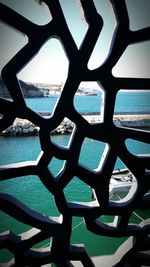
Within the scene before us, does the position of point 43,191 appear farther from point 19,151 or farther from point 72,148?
point 72,148

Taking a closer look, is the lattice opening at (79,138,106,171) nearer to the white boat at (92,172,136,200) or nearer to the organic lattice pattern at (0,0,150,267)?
the white boat at (92,172,136,200)

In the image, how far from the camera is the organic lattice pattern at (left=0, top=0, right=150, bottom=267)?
2.16m

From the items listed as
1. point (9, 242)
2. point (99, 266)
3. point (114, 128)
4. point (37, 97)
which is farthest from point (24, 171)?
point (37, 97)

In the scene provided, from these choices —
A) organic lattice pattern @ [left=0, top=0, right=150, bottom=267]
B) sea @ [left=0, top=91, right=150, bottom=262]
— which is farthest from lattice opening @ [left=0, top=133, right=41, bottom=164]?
organic lattice pattern @ [left=0, top=0, right=150, bottom=267]

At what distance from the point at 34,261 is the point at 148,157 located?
1.70m

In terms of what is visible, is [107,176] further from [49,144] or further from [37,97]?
[37,97]

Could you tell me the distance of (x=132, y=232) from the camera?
9.30 feet

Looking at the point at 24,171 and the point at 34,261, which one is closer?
the point at 24,171

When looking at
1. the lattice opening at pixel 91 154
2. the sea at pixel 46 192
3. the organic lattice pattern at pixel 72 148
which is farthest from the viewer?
the lattice opening at pixel 91 154

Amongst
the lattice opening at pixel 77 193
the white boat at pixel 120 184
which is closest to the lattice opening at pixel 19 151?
the lattice opening at pixel 77 193

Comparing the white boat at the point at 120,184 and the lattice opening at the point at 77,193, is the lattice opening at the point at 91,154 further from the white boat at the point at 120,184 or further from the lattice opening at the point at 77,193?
the white boat at the point at 120,184

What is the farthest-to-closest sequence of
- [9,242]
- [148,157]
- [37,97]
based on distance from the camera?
[37,97] < [148,157] < [9,242]

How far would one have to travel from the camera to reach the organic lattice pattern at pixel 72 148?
216cm

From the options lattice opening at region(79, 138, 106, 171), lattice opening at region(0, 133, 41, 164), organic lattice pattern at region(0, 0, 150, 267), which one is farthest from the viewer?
lattice opening at region(0, 133, 41, 164)
